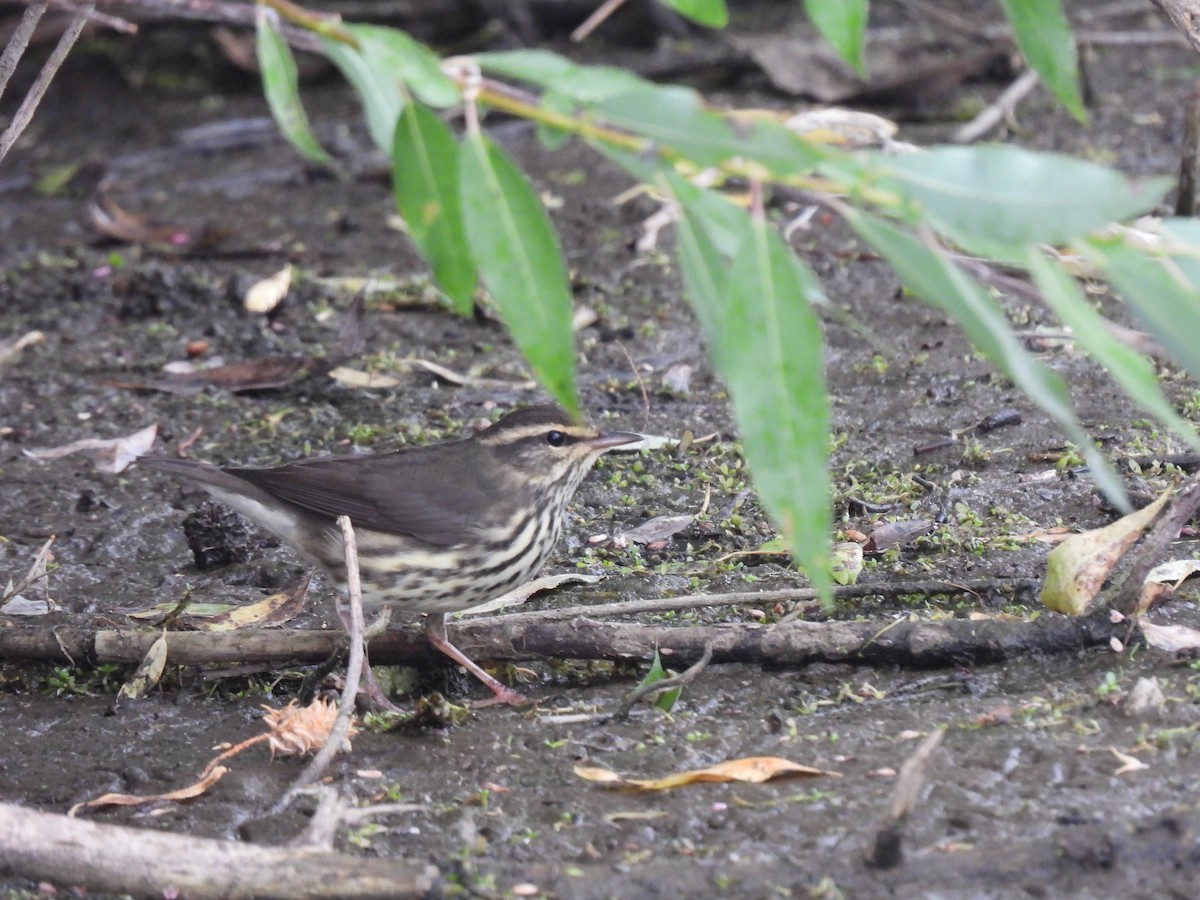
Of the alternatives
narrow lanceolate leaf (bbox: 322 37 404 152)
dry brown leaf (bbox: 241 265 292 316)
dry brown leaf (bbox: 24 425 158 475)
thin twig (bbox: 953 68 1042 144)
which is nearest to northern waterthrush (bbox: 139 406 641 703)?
dry brown leaf (bbox: 24 425 158 475)

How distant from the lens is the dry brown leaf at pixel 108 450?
21.4 ft

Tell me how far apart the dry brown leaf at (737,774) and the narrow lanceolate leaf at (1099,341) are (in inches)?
67.9

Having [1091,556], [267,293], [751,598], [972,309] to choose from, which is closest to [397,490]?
[751,598]

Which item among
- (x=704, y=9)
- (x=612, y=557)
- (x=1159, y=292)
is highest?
(x=704, y=9)

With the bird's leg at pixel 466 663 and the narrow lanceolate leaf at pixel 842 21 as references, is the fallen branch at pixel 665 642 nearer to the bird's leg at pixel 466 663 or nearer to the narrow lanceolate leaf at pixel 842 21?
the bird's leg at pixel 466 663

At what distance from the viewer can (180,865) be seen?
3238mm

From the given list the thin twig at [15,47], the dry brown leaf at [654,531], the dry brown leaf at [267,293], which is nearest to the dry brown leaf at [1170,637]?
the dry brown leaf at [654,531]

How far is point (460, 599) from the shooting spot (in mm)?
4867

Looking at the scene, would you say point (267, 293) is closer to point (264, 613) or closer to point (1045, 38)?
point (264, 613)

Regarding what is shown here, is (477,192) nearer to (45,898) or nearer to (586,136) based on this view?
(586,136)

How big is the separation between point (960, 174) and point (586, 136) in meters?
0.56

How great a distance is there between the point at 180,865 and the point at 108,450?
3653 mm

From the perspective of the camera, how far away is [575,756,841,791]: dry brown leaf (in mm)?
3820

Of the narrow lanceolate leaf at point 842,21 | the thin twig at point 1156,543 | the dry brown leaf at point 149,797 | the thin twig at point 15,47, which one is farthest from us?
the thin twig at point 15,47
